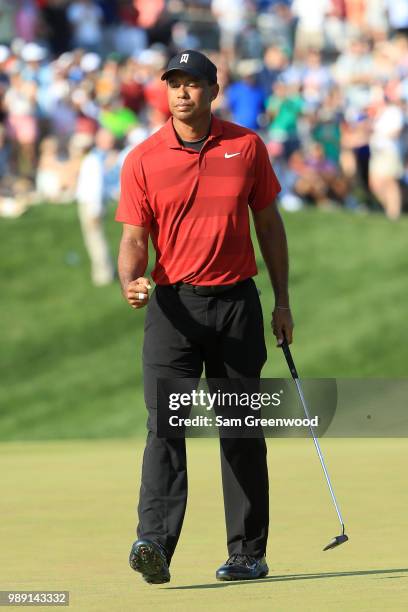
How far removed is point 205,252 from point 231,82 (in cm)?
1580

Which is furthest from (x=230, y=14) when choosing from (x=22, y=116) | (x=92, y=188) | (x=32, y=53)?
(x=92, y=188)

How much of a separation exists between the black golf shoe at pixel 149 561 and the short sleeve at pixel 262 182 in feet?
4.67

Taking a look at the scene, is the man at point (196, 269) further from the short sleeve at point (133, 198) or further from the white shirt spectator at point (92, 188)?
the white shirt spectator at point (92, 188)

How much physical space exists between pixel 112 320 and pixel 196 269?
12.4m

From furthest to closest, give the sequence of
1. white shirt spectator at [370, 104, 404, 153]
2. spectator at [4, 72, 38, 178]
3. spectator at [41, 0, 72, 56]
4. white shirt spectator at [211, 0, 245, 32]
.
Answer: white shirt spectator at [211, 0, 245, 32] → spectator at [41, 0, 72, 56] → white shirt spectator at [370, 104, 404, 153] → spectator at [4, 72, 38, 178]

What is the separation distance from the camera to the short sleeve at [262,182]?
21.2 ft

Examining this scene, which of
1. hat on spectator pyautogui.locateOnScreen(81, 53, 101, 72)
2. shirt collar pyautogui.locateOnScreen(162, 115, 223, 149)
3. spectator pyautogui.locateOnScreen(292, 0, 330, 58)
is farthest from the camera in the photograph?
spectator pyautogui.locateOnScreen(292, 0, 330, 58)

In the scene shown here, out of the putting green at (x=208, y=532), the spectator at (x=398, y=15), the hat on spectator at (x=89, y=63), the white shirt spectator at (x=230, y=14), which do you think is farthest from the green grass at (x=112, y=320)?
the spectator at (x=398, y=15)

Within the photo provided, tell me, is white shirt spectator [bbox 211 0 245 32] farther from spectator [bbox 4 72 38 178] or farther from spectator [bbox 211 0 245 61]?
spectator [bbox 4 72 38 178]

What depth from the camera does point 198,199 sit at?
6367 millimetres

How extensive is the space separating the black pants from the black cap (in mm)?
835

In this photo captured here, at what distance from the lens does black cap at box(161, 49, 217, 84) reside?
249 inches

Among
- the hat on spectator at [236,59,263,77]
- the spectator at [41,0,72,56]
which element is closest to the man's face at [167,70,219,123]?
the hat on spectator at [236,59,263,77]

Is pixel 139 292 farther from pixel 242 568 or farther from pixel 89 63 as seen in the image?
pixel 89 63
